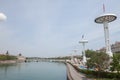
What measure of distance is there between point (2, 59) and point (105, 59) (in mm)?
103079

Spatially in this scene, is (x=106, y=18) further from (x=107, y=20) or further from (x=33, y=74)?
(x=33, y=74)

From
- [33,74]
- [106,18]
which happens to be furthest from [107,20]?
[33,74]

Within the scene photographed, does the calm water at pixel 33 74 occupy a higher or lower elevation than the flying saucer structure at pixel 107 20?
lower

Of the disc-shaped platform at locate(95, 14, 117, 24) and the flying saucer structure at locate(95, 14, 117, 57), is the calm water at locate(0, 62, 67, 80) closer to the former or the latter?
the flying saucer structure at locate(95, 14, 117, 57)

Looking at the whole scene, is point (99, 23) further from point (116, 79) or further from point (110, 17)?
point (116, 79)

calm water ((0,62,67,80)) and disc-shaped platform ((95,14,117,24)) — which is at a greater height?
disc-shaped platform ((95,14,117,24))

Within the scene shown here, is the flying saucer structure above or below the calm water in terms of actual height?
above

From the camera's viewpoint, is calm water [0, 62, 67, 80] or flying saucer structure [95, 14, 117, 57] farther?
flying saucer structure [95, 14, 117, 57]

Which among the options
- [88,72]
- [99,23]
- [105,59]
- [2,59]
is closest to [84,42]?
[99,23]

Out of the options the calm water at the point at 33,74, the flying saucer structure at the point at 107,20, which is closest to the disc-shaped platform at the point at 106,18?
the flying saucer structure at the point at 107,20

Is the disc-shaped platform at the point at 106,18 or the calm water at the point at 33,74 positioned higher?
the disc-shaped platform at the point at 106,18

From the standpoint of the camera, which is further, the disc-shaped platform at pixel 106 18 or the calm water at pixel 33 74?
the disc-shaped platform at pixel 106 18

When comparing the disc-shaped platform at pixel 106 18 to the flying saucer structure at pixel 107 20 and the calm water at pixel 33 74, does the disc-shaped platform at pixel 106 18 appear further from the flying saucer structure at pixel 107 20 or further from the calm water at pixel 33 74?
the calm water at pixel 33 74

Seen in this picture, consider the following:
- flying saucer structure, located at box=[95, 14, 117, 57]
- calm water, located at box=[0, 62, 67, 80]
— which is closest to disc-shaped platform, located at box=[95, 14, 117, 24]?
flying saucer structure, located at box=[95, 14, 117, 57]
